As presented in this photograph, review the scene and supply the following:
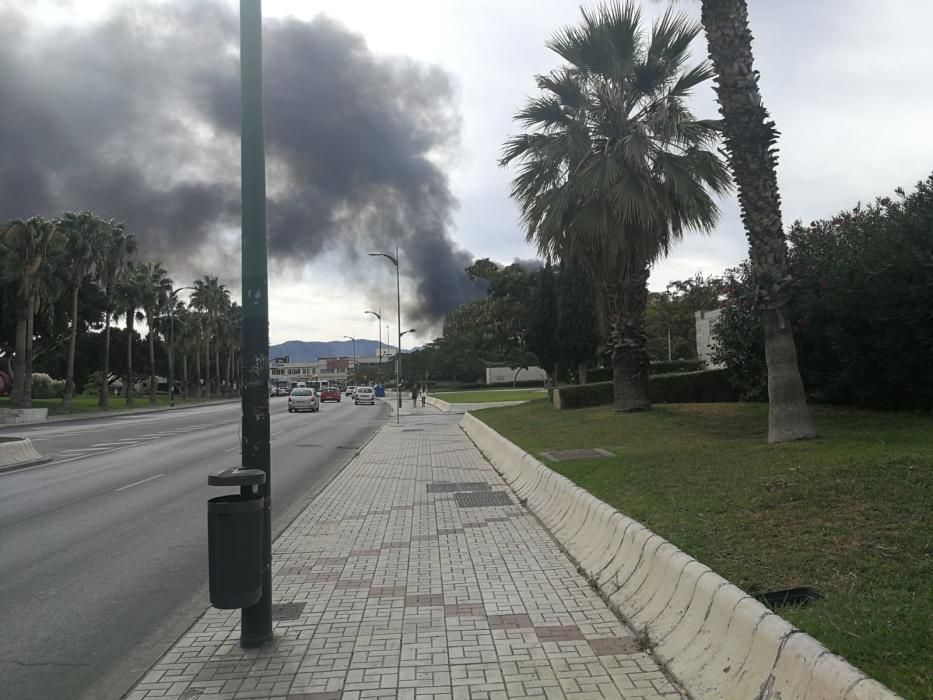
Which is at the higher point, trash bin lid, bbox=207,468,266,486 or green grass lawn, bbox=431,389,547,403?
trash bin lid, bbox=207,468,266,486

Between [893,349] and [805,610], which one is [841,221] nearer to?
[893,349]

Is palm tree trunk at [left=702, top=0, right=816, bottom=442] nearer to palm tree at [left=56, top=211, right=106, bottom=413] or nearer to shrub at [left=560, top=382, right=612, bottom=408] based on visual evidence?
shrub at [left=560, top=382, right=612, bottom=408]

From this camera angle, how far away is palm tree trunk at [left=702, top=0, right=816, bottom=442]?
10797 millimetres

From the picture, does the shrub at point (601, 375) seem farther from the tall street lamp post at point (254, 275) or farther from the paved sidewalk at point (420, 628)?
the tall street lamp post at point (254, 275)

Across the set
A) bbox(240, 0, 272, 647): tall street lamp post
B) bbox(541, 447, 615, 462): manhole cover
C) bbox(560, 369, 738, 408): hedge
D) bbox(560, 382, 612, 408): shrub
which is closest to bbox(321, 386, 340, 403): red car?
bbox(560, 382, 612, 408): shrub

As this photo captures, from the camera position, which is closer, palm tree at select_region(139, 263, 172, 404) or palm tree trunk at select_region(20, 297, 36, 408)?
palm tree trunk at select_region(20, 297, 36, 408)

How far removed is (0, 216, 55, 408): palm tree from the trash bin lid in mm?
44242

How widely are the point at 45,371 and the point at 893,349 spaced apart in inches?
3702

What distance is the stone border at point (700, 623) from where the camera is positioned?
327 cm

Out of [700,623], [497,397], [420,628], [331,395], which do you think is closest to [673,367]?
[497,397]

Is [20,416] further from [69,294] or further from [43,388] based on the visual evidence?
[43,388]

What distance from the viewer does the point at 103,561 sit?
7.64m

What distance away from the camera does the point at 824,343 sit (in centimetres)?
1412

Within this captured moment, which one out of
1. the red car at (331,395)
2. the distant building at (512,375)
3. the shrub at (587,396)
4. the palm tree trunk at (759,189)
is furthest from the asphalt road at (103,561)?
the distant building at (512,375)
